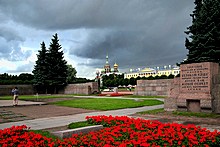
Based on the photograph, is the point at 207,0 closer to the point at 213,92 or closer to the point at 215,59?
the point at 215,59

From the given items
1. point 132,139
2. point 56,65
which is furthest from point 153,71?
point 132,139

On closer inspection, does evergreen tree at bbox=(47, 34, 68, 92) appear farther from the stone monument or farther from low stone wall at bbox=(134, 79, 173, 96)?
the stone monument

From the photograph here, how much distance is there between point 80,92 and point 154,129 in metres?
29.7

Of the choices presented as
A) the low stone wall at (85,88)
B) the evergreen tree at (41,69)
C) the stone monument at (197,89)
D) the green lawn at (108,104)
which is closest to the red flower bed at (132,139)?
the stone monument at (197,89)

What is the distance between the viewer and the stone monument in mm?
10281

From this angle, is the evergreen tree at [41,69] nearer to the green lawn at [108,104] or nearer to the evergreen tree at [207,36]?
the green lawn at [108,104]

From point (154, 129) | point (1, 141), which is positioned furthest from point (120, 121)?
point (1, 141)

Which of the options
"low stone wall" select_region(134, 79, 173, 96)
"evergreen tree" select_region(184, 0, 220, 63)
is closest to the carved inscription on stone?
"evergreen tree" select_region(184, 0, 220, 63)

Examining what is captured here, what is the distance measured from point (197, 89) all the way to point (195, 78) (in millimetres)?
542

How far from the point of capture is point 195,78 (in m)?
10.9

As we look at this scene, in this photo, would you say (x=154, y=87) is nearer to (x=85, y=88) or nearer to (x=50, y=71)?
(x=85, y=88)

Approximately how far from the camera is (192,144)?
468 centimetres

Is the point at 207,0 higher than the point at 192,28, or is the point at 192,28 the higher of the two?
the point at 207,0

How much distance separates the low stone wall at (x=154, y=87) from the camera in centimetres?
2505
